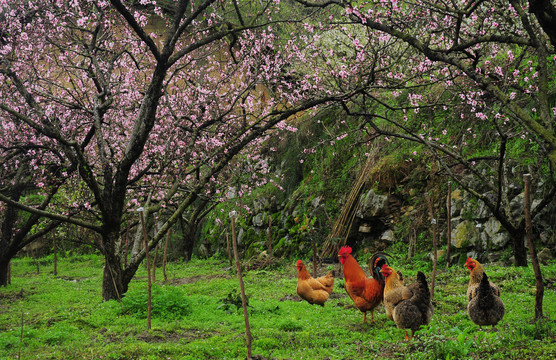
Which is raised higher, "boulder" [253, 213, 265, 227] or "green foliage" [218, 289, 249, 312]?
"boulder" [253, 213, 265, 227]

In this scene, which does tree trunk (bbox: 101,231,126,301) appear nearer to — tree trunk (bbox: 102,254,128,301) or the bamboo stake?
tree trunk (bbox: 102,254,128,301)

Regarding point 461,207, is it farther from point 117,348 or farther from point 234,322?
point 117,348

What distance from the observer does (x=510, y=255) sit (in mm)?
10742

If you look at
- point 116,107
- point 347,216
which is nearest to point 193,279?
point 347,216

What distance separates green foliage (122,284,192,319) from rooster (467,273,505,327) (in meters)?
5.80

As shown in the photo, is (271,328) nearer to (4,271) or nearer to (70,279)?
(4,271)

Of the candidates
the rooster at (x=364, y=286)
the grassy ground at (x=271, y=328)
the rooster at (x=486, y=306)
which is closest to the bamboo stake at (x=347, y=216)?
the grassy ground at (x=271, y=328)

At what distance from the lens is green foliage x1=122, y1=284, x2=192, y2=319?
8469 millimetres

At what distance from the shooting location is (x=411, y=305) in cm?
588

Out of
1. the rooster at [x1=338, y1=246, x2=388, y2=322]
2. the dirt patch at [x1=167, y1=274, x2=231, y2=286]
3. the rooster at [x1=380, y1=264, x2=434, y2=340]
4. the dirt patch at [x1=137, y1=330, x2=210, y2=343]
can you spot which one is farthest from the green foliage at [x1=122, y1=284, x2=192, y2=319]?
the dirt patch at [x1=167, y1=274, x2=231, y2=286]

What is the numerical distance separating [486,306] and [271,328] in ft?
11.9

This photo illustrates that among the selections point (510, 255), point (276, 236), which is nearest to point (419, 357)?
point (510, 255)

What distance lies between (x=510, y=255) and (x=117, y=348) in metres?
9.94

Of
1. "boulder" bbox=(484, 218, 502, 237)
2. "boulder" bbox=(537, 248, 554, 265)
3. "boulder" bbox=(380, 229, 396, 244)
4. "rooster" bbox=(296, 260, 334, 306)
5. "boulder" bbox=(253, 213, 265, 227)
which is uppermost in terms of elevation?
"boulder" bbox=(253, 213, 265, 227)
